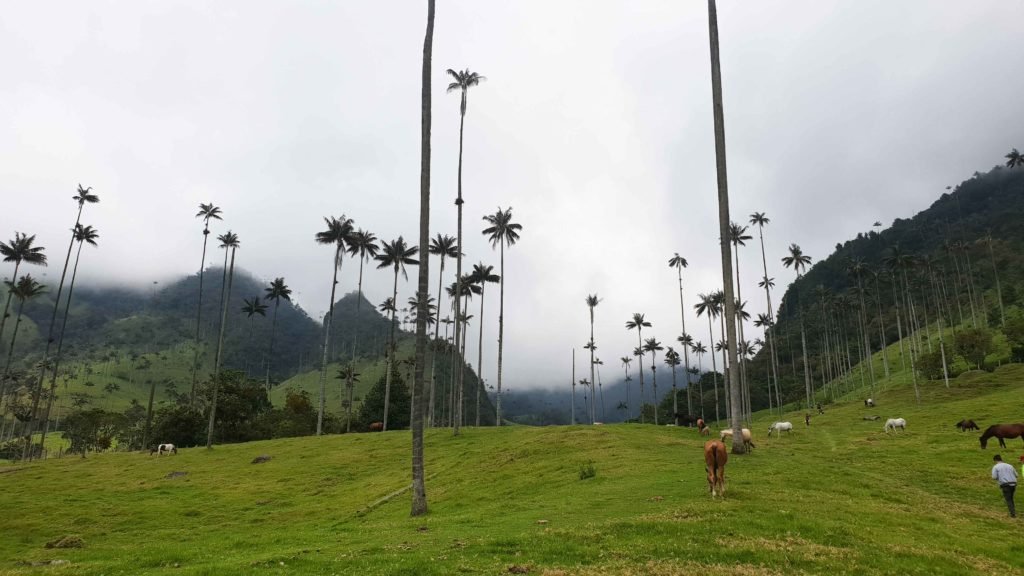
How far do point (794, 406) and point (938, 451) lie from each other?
102585mm

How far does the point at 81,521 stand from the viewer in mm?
34000

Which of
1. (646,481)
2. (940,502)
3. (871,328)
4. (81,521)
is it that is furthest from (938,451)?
(871,328)

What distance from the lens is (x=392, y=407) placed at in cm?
11750

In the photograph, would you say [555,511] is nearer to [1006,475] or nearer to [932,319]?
[1006,475]

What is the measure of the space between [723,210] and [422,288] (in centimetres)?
2183

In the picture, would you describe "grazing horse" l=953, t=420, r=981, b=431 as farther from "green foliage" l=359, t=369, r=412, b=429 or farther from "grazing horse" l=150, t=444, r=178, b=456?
"green foliage" l=359, t=369, r=412, b=429

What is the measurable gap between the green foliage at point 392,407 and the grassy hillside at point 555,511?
186 ft

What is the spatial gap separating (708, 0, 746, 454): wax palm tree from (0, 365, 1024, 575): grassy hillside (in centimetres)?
425

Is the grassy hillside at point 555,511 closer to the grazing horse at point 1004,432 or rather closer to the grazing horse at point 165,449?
the grazing horse at point 1004,432

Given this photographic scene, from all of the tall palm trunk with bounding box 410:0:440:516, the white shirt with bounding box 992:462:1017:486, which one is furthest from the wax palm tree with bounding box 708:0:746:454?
the tall palm trunk with bounding box 410:0:440:516

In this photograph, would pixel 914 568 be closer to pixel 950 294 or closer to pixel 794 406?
pixel 794 406

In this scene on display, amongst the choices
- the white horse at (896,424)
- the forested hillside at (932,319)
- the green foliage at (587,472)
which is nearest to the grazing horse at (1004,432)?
the white horse at (896,424)

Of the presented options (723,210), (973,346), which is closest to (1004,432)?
(723,210)

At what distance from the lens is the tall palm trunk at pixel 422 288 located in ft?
86.9
